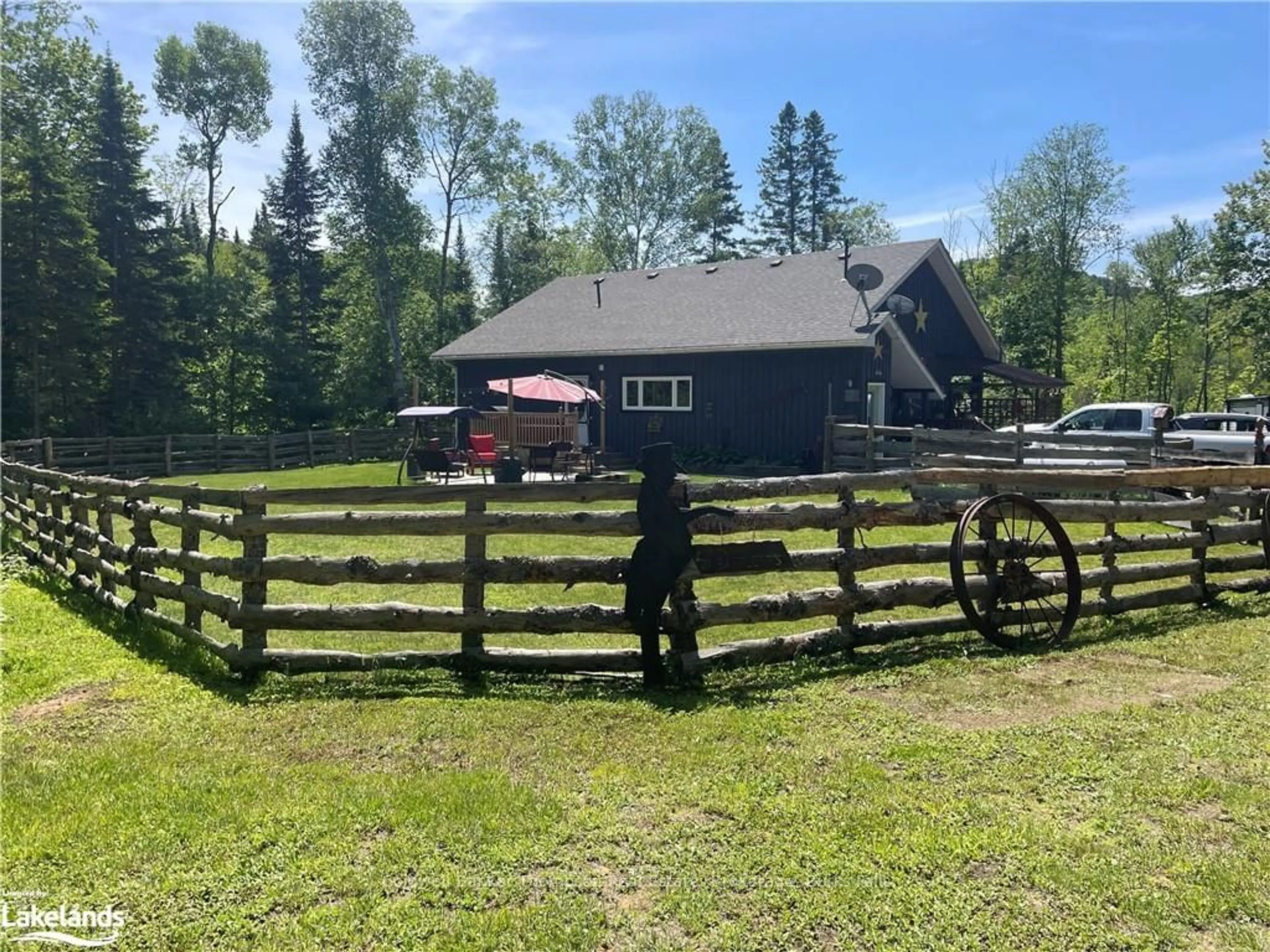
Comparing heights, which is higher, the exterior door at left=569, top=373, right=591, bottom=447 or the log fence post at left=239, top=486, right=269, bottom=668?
the exterior door at left=569, top=373, right=591, bottom=447

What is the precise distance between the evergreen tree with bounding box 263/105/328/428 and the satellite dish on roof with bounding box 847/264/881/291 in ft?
80.4

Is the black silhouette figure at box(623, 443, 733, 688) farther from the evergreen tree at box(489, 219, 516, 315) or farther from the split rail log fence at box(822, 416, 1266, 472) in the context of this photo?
the evergreen tree at box(489, 219, 516, 315)

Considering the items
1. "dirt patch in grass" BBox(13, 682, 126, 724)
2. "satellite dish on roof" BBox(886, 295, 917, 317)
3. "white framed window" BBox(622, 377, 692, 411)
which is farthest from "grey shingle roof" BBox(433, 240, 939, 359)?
"dirt patch in grass" BBox(13, 682, 126, 724)

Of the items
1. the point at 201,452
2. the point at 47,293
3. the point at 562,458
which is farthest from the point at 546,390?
the point at 47,293

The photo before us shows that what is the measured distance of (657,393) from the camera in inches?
882

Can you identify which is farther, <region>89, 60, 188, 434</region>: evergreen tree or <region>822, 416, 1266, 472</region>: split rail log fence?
<region>89, 60, 188, 434</region>: evergreen tree

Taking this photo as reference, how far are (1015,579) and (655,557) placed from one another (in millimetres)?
2861

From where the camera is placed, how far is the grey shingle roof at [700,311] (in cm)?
2034

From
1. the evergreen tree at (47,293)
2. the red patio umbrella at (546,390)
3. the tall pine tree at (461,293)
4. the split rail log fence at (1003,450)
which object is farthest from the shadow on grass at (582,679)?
the tall pine tree at (461,293)

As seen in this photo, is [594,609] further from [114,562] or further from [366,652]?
[114,562]

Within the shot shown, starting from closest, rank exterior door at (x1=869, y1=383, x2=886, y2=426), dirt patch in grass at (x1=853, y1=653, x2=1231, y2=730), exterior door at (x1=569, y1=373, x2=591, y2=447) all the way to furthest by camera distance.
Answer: dirt patch in grass at (x1=853, y1=653, x2=1231, y2=730), exterior door at (x1=869, y1=383, x2=886, y2=426), exterior door at (x1=569, y1=373, x2=591, y2=447)

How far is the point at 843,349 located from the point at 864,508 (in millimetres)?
14290

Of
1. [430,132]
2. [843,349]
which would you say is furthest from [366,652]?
[430,132]

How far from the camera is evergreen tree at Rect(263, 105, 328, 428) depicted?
116ft
